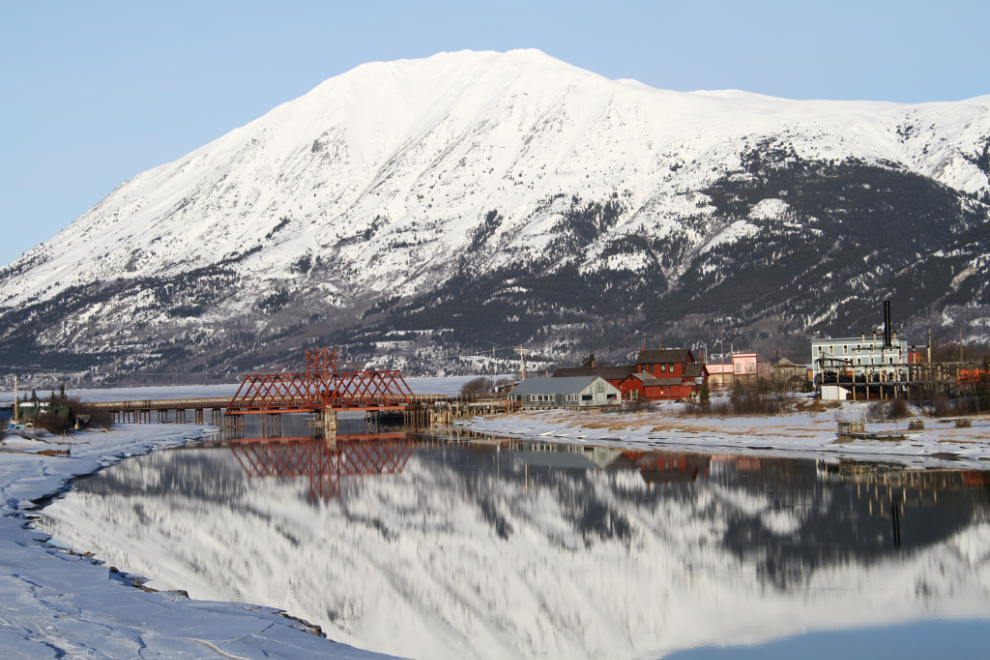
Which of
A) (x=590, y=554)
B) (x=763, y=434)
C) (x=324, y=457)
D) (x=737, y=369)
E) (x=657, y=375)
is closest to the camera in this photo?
(x=590, y=554)

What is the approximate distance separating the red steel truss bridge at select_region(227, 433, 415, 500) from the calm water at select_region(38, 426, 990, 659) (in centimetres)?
425

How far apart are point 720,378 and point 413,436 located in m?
58.1

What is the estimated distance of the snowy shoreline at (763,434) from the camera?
6694 cm

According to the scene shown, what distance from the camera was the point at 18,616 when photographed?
2708 centimetres

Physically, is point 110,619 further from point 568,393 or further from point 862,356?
point 862,356

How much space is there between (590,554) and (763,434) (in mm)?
48334

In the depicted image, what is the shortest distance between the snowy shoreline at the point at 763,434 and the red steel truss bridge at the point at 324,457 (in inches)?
585

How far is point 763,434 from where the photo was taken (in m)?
84.6

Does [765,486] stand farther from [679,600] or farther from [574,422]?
[574,422]

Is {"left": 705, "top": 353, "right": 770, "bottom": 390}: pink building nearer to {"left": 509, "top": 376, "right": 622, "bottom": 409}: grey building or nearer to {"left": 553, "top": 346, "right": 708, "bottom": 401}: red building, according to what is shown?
{"left": 553, "top": 346, "right": 708, "bottom": 401}: red building

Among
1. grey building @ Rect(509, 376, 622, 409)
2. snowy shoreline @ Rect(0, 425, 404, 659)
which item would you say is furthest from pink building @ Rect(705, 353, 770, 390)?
snowy shoreline @ Rect(0, 425, 404, 659)

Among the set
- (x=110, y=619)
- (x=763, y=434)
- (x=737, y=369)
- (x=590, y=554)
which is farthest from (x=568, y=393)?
(x=110, y=619)

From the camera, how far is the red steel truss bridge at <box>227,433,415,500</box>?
73375 millimetres

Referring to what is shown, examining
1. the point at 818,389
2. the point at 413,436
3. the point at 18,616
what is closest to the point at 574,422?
the point at 413,436
